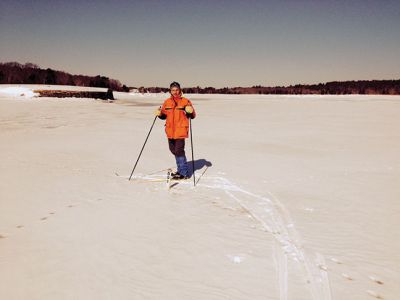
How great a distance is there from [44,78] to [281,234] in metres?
81.7

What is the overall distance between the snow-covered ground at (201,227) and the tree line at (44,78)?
70.0m

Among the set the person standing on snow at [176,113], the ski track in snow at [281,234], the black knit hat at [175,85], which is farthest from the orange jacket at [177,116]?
the ski track in snow at [281,234]

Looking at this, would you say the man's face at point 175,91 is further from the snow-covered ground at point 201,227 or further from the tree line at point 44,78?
the tree line at point 44,78

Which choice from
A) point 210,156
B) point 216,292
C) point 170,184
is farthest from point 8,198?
point 210,156

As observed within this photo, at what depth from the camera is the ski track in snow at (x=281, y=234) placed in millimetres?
3408

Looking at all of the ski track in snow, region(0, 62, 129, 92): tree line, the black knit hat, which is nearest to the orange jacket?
the black knit hat

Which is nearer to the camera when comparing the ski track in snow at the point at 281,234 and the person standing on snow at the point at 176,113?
the ski track in snow at the point at 281,234

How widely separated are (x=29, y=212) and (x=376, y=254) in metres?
5.07

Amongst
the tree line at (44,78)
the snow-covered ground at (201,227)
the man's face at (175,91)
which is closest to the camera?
the snow-covered ground at (201,227)

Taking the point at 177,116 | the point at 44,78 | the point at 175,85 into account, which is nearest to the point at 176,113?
the point at 177,116

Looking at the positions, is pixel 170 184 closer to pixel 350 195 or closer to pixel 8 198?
pixel 8 198

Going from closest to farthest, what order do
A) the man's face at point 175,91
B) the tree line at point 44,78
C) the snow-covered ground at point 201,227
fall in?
the snow-covered ground at point 201,227
the man's face at point 175,91
the tree line at point 44,78

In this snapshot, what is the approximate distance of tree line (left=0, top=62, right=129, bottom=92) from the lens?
226 ft

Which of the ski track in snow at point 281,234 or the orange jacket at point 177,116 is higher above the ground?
the orange jacket at point 177,116
